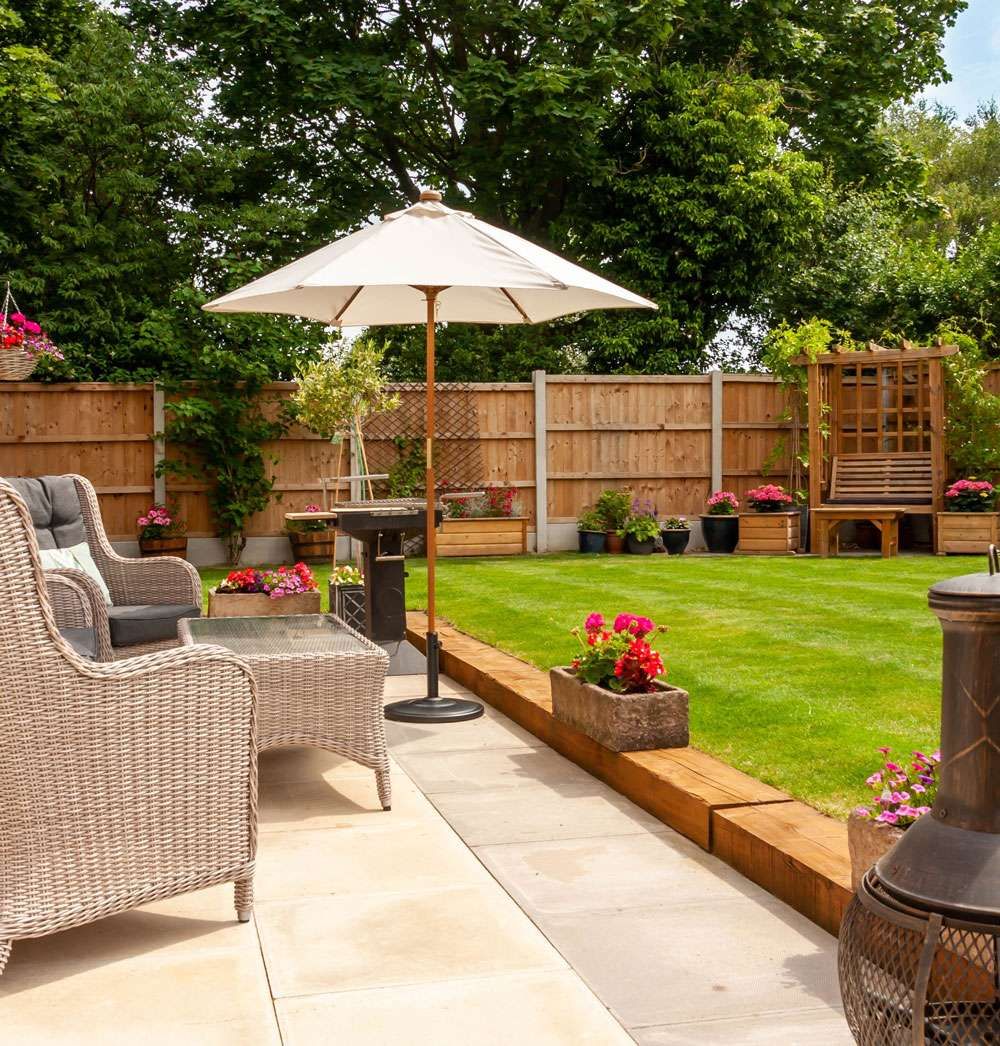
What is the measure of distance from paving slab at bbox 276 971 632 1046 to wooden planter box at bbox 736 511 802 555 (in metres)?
9.87

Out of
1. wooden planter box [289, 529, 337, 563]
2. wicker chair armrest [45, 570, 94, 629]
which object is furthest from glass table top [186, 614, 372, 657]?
wooden planter box [289, 529, 337, 563]

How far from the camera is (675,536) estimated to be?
12320mm

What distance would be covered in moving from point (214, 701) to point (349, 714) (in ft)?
3.60

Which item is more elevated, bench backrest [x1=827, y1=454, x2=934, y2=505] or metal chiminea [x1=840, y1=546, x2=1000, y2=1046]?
bench backrest [x1=827, y1=454, x2=934, y2=505]

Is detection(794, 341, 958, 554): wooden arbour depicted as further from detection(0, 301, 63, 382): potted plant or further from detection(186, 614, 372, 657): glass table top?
detection(186, 614, 372, 657): glass table top

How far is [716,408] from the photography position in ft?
42.7

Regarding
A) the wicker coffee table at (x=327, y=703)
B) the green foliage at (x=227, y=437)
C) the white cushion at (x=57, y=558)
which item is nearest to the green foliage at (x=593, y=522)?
the green foliage at (x=227, y=437)

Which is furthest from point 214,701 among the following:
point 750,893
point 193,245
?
point 193,245

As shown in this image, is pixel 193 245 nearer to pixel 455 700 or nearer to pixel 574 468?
pixel 574 468

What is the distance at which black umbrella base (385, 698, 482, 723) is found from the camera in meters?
4.87

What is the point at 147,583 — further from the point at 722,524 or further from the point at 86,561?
the point at 722,524

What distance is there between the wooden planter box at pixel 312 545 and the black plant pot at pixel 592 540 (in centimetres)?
258

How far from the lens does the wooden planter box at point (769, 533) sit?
11.8 meters

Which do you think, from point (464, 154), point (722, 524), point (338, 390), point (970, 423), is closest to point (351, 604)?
point (338, 390)
